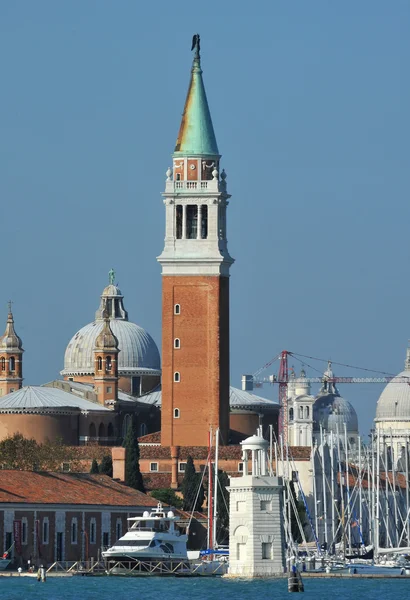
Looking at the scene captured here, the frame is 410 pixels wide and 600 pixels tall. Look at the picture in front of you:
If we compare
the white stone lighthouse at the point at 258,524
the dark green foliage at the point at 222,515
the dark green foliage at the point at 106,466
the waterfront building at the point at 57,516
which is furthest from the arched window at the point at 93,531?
the dark green foliage at the point at 106,466

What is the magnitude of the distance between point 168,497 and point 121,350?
97.1 ft

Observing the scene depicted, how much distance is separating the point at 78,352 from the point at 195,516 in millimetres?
34071

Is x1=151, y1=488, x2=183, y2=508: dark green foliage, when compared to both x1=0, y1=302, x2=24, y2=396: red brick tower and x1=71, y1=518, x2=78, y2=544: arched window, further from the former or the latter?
x1=0, y1=302, x2=24, y2=396: red brick tower

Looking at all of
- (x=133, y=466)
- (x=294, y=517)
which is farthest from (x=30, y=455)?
(x=294, y=517)

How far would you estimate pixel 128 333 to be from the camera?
450 ft

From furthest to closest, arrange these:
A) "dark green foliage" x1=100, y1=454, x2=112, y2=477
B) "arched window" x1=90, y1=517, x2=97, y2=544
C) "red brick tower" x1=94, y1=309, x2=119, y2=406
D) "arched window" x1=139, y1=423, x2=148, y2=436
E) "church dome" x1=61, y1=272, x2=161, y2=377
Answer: "church dome" x1=61, y1=272, x2=161, y2=377 → "arched window" x1=139, y1=423, x2=148, y2=436 → "red brick tower" x1=94, y1=309, x2=119, y2=406 → "dark green foliage" x1=100, y1=454, x2=112, y2=477 → "arched window" x1=90, y1=517, x2=97, y2=544

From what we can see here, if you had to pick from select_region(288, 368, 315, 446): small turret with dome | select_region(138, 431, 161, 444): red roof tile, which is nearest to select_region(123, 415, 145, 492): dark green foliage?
select_region(138, 431, 161, 444): red roof tile

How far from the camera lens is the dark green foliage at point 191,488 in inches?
4237

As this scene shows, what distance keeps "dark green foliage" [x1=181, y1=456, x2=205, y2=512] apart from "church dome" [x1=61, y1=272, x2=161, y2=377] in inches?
960

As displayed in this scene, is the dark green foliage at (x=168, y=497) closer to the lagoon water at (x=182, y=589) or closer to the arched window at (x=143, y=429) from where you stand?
the arched window at (x=143, y=429)

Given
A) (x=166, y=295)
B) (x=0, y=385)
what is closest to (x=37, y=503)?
(x=166, y=295)

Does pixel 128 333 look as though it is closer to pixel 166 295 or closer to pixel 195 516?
pixel 166 295

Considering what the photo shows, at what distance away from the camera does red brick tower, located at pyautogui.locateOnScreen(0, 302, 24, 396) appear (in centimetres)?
13025

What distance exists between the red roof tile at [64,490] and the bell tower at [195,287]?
21390mm
